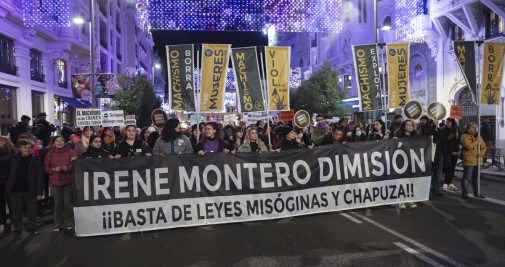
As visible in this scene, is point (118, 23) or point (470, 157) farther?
point (118, 23)

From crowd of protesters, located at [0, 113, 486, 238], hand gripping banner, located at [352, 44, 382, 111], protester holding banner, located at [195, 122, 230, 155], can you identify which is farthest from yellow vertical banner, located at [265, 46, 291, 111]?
protester holding banner, located at [195, 122, 230, 155]

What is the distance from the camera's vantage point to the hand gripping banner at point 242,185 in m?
6.14

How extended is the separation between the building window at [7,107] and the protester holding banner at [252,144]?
580 inches

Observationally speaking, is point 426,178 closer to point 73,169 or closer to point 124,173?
point 124,173

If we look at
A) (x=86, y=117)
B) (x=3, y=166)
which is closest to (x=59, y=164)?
(x=3, y=166)

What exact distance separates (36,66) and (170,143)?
58.1 feet

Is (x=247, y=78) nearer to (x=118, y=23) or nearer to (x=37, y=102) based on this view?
(x=37, y=102)

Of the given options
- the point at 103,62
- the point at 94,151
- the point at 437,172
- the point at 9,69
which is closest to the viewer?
the point at 94,151

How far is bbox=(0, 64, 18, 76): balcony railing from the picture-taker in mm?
16978

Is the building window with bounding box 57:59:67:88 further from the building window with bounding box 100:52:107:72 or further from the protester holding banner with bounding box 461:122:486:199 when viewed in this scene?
the protester holding banner with bounding box 461:122:486:199

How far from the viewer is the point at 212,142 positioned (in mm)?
7477

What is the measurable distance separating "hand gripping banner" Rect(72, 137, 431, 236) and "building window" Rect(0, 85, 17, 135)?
46.3ft

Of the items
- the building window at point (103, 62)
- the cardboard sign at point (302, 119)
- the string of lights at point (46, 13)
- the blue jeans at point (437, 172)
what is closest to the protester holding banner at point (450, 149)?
the blue jeans at point (437, 172)

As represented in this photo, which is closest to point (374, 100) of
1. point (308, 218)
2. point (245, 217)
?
point (308, 218)
